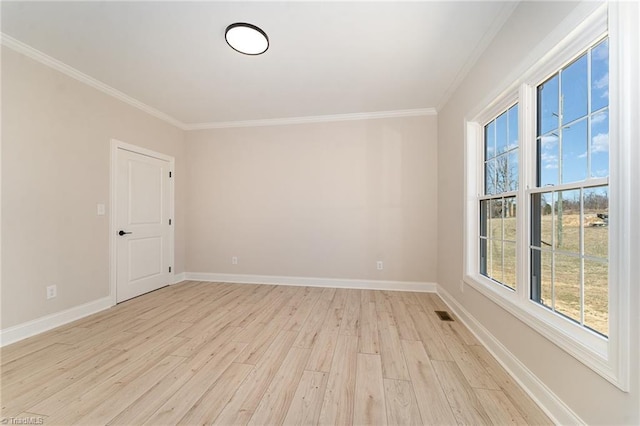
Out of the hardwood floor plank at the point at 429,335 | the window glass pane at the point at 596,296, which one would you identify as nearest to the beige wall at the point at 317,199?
the hardwood floor plank at the point at 429,335

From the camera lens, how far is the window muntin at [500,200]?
6.46 ft

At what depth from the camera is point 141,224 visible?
348 centimetres

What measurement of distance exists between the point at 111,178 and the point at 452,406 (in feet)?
13.6

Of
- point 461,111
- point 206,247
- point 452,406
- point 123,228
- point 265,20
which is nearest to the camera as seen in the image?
point 452,406

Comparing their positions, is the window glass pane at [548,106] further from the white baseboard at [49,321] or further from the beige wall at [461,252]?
the white baseboard at [49,321]

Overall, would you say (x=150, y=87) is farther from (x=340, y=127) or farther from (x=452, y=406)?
(x=452, y=406)

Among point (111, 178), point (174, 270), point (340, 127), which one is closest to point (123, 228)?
point (111, 178)

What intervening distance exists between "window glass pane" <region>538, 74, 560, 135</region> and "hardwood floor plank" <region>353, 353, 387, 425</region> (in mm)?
2046

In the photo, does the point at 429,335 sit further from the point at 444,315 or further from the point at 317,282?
the point at 317,282

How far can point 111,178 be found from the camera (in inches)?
120

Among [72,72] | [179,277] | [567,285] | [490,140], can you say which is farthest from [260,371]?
[72,72]

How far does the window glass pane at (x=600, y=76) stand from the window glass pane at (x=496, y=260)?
1.28 m

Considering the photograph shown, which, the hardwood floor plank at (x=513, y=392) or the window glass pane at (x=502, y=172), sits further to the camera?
the window glass pane at (x=502, y=172)

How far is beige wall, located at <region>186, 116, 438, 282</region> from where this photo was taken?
12.0 feet
